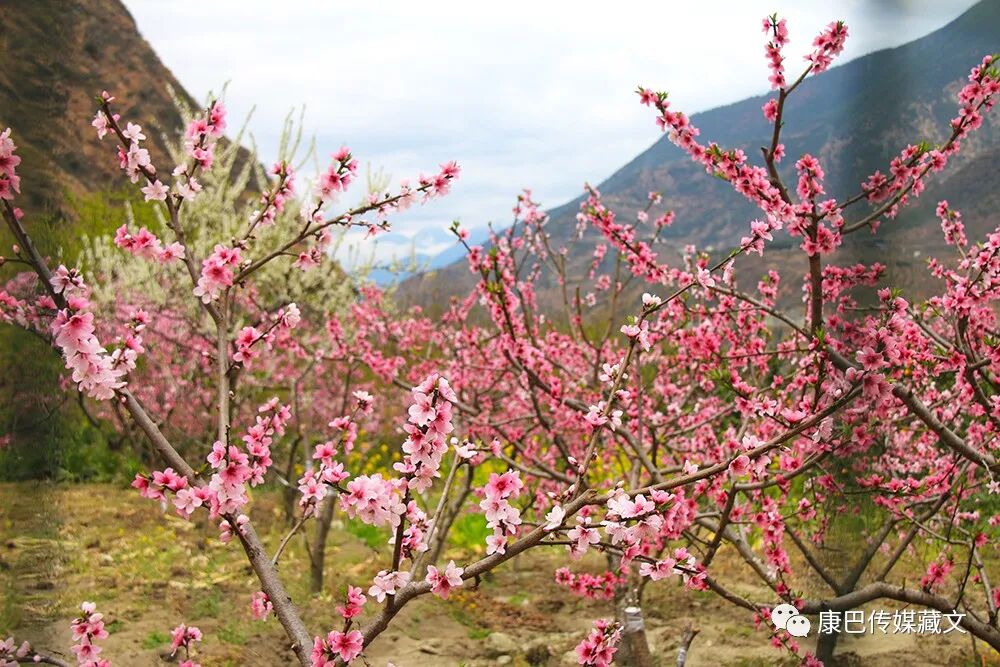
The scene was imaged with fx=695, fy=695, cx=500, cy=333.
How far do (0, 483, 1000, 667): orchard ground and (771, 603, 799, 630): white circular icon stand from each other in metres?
0.84

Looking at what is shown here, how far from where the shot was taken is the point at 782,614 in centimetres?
308

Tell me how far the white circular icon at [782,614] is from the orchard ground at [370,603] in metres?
0.84

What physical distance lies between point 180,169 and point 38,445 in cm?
106

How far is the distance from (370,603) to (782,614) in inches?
131

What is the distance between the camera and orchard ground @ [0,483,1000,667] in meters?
4.08

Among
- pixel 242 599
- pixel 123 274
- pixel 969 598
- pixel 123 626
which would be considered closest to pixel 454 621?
pixel 242 599

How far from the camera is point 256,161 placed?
31.1 ft

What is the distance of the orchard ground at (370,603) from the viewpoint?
13.4 feet

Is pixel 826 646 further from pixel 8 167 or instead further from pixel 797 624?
pixel 8 167

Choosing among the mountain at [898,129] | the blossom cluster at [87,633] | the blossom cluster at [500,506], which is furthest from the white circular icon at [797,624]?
the blossom cluster at [87,633]

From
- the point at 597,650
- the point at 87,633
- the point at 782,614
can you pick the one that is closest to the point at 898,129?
the point at 782,614

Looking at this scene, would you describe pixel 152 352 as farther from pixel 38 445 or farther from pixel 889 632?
pixel 889 632

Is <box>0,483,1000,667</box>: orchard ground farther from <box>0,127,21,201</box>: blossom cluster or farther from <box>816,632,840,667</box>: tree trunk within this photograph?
<box>0,127,21,201</box>: blossom cluster

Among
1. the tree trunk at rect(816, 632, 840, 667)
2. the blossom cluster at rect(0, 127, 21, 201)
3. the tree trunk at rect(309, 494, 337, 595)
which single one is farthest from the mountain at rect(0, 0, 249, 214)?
the tree trunk at rect(816, 632, 840, 667)
